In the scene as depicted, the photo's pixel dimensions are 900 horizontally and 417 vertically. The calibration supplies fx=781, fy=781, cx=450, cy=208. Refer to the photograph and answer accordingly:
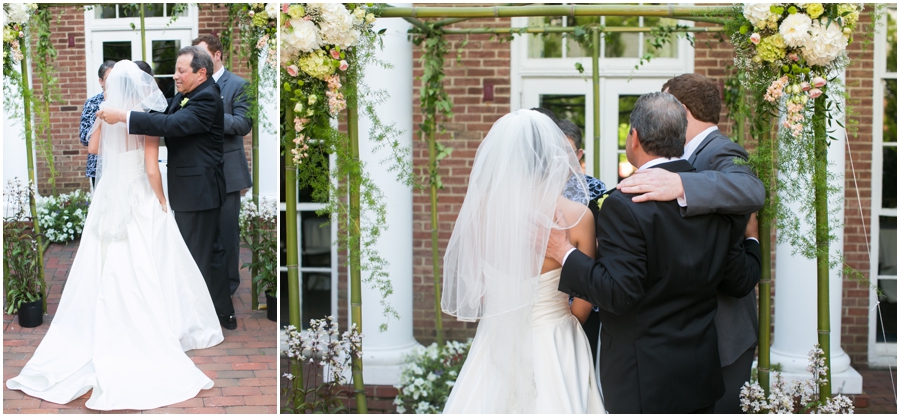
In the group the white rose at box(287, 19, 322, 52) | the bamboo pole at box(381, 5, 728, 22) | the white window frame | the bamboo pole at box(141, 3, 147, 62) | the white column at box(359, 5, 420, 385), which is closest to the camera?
the white rose at box(287, 19, 322, 52)

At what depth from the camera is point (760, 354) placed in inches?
144

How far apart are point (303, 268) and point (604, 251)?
4038 mm

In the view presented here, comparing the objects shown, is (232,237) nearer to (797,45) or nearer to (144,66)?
(144,66)

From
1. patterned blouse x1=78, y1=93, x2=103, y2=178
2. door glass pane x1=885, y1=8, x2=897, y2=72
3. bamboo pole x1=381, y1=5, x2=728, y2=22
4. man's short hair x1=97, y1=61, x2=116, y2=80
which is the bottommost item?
patterned blouse x1=78, y1=93, x2=103, y2=178

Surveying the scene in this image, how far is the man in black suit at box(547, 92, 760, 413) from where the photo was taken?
2789 mm

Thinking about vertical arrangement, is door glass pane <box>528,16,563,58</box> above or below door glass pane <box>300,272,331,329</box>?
above

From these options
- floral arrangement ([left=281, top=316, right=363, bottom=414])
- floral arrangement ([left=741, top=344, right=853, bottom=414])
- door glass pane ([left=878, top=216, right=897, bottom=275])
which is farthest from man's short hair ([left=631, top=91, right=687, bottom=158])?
door glass pane ([left=878, top=216, right=897, bottom=275])

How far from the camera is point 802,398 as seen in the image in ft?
12.4

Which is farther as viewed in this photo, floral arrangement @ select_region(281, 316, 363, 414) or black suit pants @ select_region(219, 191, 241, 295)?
black suit pants @ select_region(219, 191, 241, 295)

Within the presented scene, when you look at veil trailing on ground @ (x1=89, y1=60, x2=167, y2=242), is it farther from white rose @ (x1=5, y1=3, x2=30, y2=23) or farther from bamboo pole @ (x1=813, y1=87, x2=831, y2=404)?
bamboo pole @ (x1=813, y1=87, x2=831, y2=404)

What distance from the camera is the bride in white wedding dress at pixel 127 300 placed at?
148 inches

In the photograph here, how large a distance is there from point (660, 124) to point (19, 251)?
3.00 meters

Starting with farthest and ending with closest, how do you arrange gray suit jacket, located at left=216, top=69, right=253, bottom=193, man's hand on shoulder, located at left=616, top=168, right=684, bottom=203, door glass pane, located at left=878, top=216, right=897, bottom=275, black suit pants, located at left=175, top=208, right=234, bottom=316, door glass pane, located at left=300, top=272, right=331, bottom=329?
door glass pane, located at left=300, top=272, right=331, bottom=329
door glass pane, located at left=878, top=216, right=897, bottom=275
black suit pants, located at left=175, top=208, right=234, bottom=316
gray suit jacket, located at left=216, top=69, right=253, bottom=193
man's hand on shoulder, located at left=616, top=168, right=684, bottom=203

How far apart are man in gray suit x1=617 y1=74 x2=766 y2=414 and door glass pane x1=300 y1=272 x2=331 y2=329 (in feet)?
12.2
